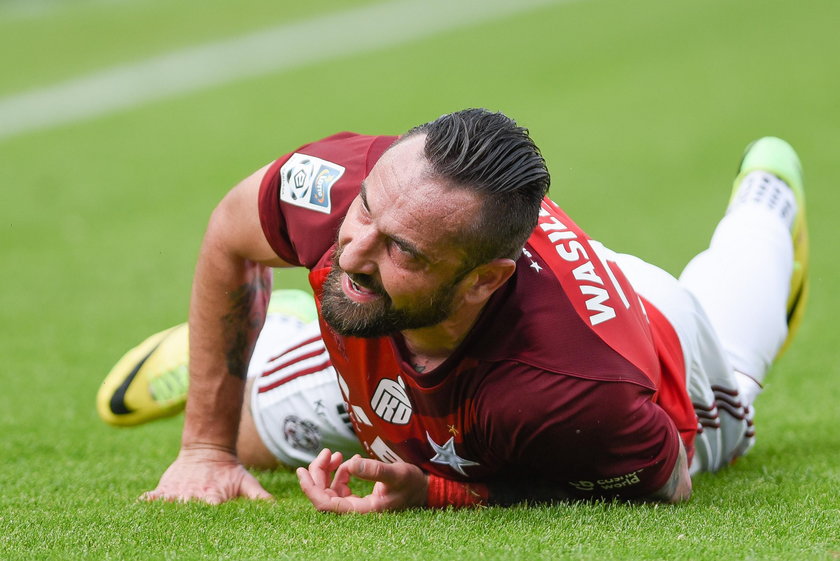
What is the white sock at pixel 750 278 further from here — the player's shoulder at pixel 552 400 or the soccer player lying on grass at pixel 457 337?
the player's shoulder at pixel 552 400

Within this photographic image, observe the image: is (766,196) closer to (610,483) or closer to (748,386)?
(748,386)

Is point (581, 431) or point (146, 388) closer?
point (581, 431)

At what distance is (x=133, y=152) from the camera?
944cm

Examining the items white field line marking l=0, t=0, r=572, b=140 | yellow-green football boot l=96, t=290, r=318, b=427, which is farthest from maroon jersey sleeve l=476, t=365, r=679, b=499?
white field line marking l=0, t=0, r=572, b=140

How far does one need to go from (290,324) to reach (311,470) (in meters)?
1.39

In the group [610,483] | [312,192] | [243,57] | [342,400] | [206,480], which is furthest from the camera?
[243,57]

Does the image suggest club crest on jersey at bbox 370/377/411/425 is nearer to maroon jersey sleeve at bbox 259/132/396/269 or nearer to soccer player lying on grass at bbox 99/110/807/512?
soccer player lying on grass at bbox 99/110/807/512

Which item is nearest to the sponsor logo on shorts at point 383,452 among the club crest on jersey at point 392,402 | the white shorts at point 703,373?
the club crest on jersey at point 392,402

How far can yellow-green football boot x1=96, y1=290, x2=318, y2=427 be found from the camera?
351 centimetres

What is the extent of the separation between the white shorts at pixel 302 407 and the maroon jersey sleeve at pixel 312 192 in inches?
21.8

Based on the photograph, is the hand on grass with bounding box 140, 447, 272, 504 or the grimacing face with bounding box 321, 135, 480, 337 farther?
the hand on grass with bounding box 140, 447, 272, 504

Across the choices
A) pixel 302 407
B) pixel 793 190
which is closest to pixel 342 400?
pixel 302 407

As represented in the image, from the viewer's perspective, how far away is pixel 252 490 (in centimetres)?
286

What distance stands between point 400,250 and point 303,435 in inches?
46.6
